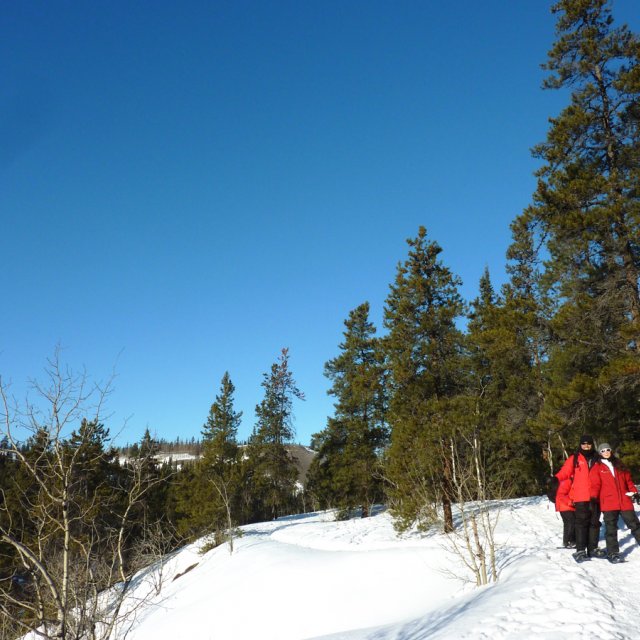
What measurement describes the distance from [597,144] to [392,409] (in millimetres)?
9927

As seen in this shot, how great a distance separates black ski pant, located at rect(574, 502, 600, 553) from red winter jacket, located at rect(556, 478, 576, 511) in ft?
1.59

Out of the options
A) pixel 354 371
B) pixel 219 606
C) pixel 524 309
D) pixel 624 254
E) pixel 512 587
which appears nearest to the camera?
pixel 512 587

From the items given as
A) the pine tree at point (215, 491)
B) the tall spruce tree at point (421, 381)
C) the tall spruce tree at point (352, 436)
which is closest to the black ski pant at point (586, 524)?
the tall spruce tree at point (421, 381)

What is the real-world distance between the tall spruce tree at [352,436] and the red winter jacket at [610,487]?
14.1 metres

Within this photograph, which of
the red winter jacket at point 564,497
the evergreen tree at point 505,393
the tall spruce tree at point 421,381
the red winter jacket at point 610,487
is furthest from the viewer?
the tall spruce tree at point 421,381

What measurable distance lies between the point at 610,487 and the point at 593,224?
590 centimetres

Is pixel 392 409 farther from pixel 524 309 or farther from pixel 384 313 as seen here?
pixel 524 309

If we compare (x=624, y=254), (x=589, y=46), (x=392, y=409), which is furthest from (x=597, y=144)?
(x=392, y=409)

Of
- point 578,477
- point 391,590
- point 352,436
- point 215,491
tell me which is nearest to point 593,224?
point 578,477

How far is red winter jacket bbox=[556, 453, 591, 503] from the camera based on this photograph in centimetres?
802

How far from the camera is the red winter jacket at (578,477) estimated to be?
8016 millimetres

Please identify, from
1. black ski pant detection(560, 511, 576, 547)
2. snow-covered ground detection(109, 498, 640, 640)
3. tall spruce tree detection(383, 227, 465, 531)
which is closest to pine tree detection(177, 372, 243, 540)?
snow-covered ground detection(109, 498, 640, 640)

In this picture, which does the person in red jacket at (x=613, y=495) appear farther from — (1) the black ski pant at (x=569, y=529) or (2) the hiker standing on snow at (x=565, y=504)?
(1) the black ski pant at (x=569, y=529)

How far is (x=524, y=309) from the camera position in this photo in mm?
11312
